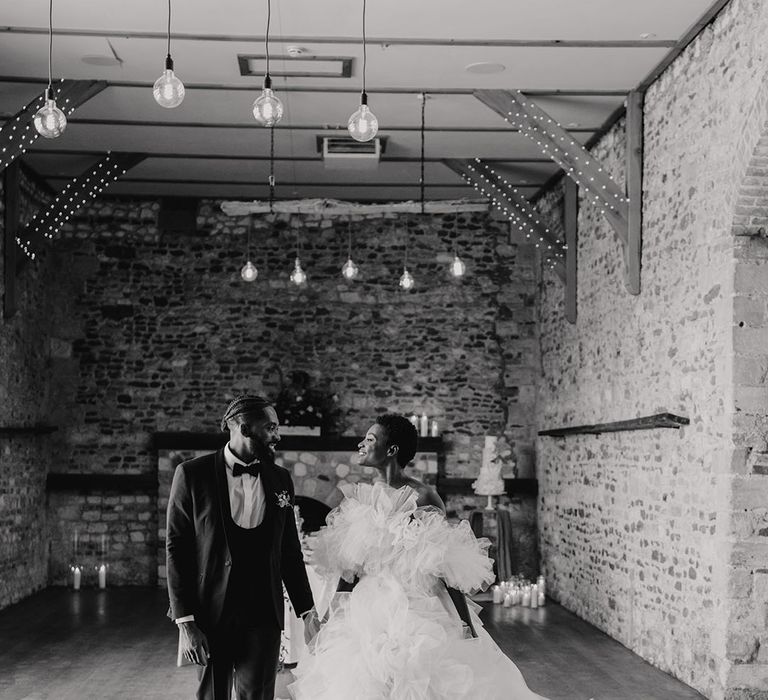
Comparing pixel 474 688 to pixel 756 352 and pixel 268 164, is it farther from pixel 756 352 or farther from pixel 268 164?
pixel 268 164

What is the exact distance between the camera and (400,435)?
14.9ft

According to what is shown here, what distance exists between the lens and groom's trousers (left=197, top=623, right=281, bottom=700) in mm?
3873

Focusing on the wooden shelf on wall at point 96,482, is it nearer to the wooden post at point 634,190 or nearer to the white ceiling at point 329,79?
the white ceiling at point 329,79

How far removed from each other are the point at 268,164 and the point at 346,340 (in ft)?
8.05

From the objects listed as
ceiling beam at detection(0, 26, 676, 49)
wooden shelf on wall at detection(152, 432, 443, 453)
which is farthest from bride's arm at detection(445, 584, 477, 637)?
wooden shelf on wall at detection(152, 432, 443, 453)

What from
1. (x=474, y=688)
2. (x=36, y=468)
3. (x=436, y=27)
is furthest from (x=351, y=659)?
(x=36, y=468)

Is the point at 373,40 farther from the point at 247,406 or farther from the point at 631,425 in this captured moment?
the point at 247,406

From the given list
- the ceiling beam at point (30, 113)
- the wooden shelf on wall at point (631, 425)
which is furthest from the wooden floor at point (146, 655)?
the ceiling beam at point (30, 113)

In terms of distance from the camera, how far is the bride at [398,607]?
13.6 ft

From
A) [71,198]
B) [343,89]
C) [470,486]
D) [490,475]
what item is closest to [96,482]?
[71,198]

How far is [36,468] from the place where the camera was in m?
11.4

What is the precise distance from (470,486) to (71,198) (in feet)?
17.3

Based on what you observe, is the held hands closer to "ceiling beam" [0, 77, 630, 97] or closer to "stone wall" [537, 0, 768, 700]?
"stone wall" [537, 0, 768, 700]

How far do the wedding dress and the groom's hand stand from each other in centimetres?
65
